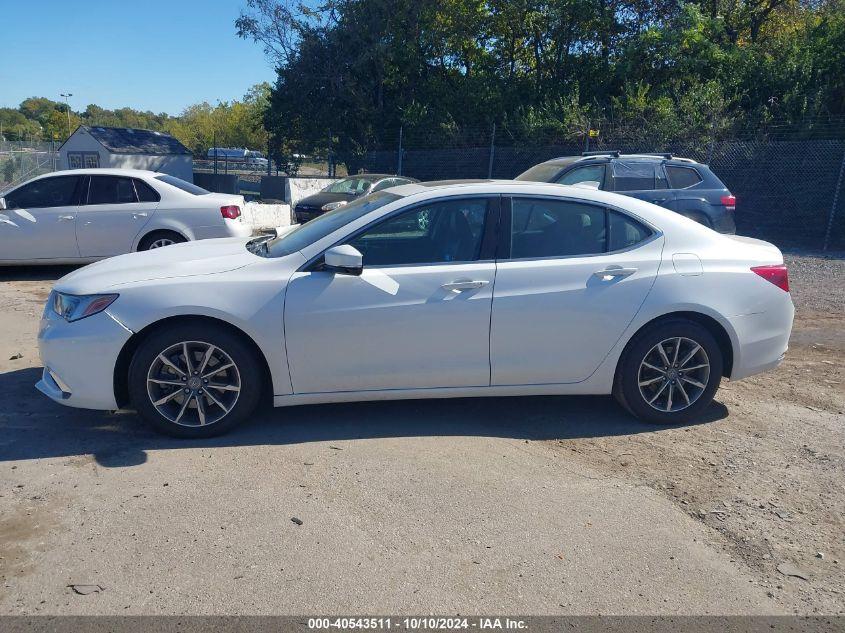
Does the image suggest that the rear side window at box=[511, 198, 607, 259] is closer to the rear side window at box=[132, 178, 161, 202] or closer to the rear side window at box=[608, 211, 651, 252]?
the rear side window at box=[608, 211, 651, 252]

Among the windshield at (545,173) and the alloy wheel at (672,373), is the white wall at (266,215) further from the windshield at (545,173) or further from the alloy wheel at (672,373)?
the alloy wheel at (672,373)

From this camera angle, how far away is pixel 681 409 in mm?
5043

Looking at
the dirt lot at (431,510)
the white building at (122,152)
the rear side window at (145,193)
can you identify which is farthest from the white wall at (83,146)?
the dirt lot at (431,510)

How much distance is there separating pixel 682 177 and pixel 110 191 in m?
8.40

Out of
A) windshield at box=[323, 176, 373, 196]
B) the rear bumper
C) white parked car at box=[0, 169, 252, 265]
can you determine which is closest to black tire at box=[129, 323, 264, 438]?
the rear bumper

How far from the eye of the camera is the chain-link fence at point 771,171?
52.4 ft

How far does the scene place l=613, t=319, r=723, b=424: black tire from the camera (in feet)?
16.2

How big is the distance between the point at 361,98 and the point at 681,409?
23.6m

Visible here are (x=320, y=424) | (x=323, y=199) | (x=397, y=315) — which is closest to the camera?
(x=397, y=315)

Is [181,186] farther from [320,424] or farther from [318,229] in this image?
[320,424]

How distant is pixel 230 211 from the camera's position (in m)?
10.1

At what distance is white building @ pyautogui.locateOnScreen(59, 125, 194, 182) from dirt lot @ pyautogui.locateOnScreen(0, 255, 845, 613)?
26.9m

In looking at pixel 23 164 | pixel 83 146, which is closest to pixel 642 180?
pixel 83 146

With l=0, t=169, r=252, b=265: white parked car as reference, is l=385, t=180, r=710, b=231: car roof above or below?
above
